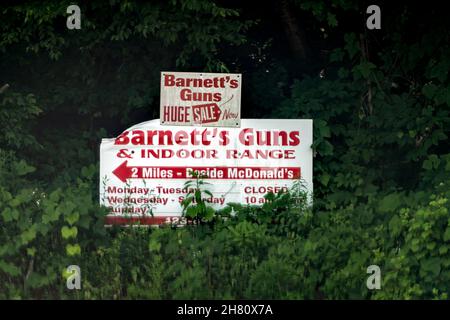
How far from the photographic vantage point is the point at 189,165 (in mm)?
9234

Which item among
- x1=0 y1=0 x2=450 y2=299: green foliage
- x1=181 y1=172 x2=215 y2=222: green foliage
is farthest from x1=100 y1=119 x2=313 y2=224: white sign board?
x1=0 y1=0 x2=450 y2=299: green foliage

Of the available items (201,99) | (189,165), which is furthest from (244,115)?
(189,165)

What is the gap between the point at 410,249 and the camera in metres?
7.45

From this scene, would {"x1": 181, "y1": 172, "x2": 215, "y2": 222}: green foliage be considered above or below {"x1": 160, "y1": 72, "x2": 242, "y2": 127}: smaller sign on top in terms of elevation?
below

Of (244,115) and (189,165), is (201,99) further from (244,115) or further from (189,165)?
(244,115)

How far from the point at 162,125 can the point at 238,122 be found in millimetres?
795

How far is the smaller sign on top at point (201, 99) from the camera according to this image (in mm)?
9359

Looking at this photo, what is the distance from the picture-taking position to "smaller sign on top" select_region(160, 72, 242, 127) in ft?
30.7

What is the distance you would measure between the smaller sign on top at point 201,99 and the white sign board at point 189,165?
3.8 inches

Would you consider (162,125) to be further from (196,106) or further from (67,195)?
(67,195)

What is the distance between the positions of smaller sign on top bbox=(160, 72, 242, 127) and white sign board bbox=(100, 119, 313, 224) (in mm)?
96

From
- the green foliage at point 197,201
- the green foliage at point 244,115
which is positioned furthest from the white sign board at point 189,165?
the green foliage at point 244,115

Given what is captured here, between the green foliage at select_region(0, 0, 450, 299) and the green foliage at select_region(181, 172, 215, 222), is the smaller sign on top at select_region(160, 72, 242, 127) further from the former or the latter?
the green foliage at select_region(181, 172, 215, 222)

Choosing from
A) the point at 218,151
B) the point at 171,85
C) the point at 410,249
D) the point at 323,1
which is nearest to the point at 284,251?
the point at 410,249
